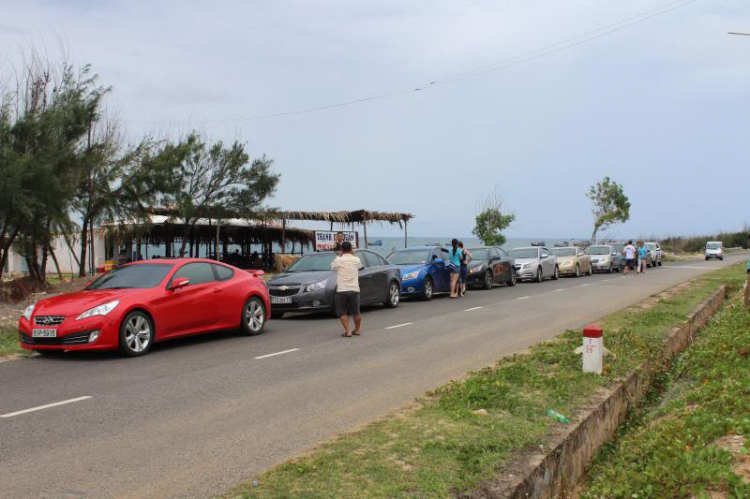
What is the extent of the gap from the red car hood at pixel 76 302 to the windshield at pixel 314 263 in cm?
614

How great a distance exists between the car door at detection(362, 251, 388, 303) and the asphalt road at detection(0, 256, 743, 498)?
3042 mm

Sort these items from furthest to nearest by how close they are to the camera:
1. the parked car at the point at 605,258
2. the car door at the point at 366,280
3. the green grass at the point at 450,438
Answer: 1. the parked car at the point at 605,258
2. the car door at the point at 366,280
3. the green grass at the point at 450,438

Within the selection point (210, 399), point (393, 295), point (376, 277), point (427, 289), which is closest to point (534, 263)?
point (427, 289)

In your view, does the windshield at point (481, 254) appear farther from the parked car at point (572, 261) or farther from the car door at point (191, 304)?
the car door at point (191, 304)

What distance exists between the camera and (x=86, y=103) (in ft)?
73.9

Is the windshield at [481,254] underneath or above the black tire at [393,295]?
above

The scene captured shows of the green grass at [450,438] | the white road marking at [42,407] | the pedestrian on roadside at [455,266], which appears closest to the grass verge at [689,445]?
the green grass at [450,438]

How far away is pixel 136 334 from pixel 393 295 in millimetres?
8801

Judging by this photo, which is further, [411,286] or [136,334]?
[411,286]

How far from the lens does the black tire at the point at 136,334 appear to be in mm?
10234

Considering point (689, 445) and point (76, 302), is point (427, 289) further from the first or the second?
point (689, 445)

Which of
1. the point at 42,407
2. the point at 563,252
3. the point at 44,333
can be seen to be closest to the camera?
the point at 42,407

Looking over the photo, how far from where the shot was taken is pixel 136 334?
412 inches

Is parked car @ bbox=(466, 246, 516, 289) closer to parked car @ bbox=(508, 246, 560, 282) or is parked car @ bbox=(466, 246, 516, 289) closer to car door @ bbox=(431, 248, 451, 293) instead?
parked car @ bbox=(508, 246, 560, 282)
